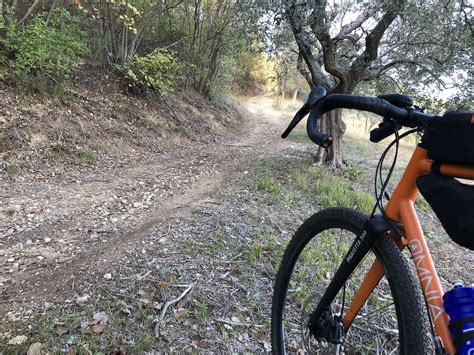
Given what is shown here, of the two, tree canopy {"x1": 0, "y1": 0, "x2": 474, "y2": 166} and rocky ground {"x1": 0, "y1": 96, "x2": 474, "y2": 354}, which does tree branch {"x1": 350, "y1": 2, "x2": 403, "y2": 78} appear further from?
rocky ground {"x1": 0, "y1": 96, "x2": 474, "y2": 354}

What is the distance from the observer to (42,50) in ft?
20.3

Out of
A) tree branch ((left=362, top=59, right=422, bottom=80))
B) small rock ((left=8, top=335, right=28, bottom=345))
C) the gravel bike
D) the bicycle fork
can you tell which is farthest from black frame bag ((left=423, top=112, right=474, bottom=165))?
tree branch ((left=362, top=59, right=422, bottom=80))

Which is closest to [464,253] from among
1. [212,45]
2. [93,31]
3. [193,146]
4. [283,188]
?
[283,188]

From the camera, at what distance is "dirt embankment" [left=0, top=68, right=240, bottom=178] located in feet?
18.1

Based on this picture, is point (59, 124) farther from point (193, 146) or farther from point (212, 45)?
point (212, 45)

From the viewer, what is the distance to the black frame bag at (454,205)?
36.4 inches

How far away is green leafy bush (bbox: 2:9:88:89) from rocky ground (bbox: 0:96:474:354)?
6.65ft

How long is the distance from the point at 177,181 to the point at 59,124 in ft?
8.09

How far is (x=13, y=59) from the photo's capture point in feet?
20.1

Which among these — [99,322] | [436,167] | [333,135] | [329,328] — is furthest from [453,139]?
[333,135]

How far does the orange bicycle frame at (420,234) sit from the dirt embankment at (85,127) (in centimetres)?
538

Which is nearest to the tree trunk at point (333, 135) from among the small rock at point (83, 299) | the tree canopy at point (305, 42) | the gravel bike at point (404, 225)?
the tree canopy at point (305, 42)

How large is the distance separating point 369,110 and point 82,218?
3880 millimetres

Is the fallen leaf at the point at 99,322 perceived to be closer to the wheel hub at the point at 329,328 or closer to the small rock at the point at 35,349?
the small rock at the point at 35,349
